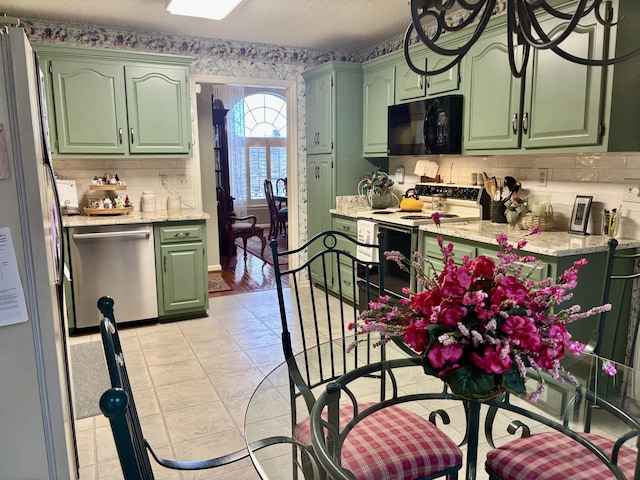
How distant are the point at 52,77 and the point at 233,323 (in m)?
2.41

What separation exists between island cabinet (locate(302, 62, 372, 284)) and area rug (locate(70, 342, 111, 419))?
2.39 m

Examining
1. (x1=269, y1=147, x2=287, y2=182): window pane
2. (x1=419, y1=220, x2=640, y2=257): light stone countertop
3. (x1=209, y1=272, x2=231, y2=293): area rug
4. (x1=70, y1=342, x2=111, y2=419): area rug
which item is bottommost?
(x1=70, y1=342, x2=111, y2=419): area rug

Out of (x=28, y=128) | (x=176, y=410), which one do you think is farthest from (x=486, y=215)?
(x=28, y=128)

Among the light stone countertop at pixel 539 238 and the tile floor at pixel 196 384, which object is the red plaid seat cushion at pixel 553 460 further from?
the light stone countertop at pixel 539 238

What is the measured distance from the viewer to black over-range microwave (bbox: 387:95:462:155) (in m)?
3.57

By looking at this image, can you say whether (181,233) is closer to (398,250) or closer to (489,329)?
(398,250)

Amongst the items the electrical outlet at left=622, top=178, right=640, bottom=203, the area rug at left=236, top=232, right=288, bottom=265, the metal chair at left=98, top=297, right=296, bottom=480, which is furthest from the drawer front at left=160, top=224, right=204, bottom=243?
the electrical outlet at left=622, top=178, right=640, bottom=203

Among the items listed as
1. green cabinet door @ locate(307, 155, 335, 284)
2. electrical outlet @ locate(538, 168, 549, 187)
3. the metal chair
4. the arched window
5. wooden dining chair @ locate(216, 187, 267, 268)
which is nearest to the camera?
the metal chair

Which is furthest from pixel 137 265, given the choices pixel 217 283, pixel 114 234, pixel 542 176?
pixel 542 176

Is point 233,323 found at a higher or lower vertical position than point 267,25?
lower

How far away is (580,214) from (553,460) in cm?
197

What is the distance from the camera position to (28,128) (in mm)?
1390

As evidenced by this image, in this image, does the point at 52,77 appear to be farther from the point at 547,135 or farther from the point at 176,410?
the point at 547,135

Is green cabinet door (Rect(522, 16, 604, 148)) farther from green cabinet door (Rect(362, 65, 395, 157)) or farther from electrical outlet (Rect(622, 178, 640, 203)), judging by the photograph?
green cabinet door (Rect(362, 65, 395, 157))
